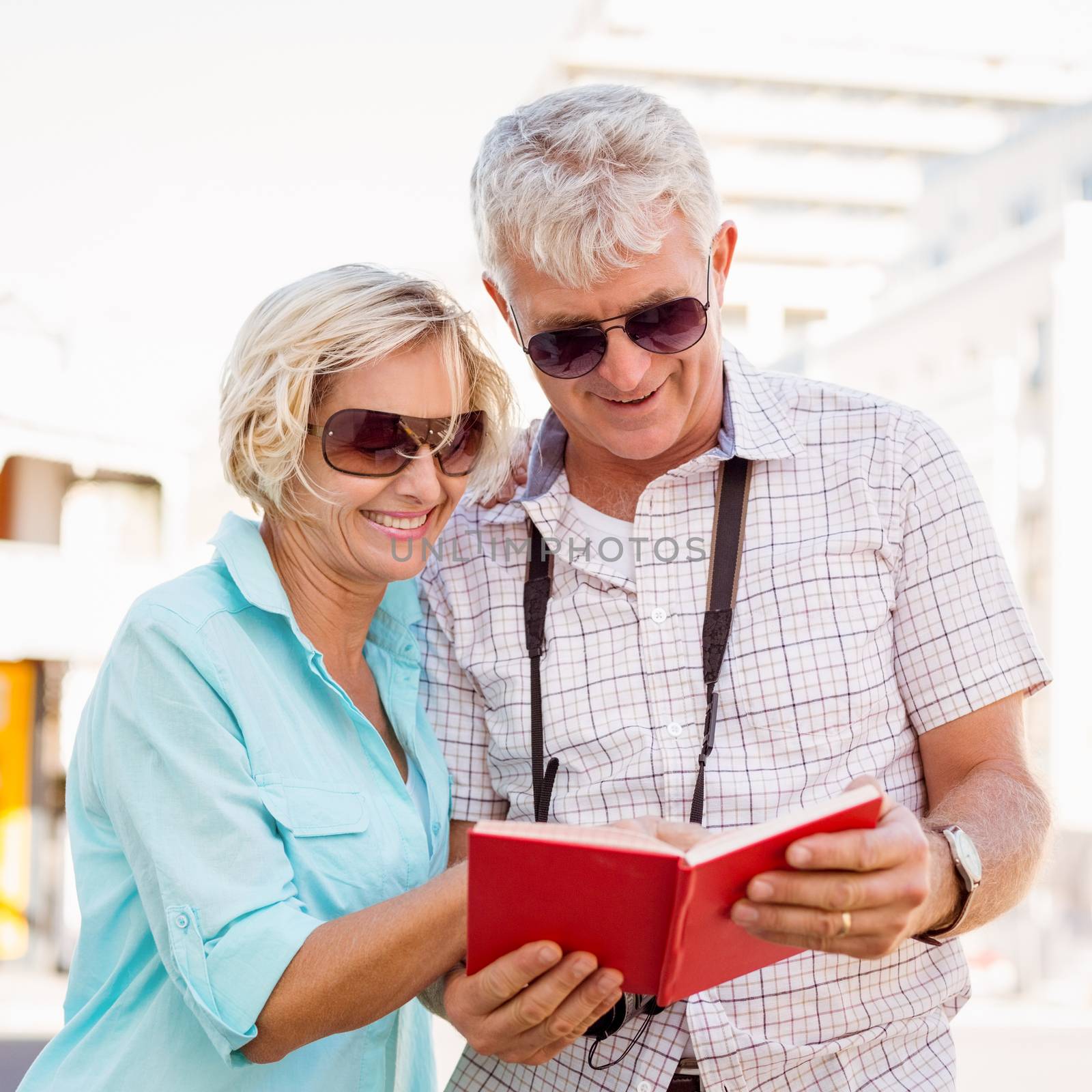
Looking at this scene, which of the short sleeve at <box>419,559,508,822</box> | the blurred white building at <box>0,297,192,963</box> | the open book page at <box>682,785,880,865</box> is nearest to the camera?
the open book page at <box>682,785,880,865</box>

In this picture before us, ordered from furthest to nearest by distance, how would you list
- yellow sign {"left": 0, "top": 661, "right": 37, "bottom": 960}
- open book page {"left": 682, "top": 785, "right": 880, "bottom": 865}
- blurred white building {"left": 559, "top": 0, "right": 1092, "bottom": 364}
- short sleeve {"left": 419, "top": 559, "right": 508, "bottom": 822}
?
blurred white building {"left": 559, "top": 0, "right": 1092, "bottom": 364} → yellow sign {"left": 0, "top": 661, "right": 37, "bottom": 960} → short sleeve {"left": 419, "top": 559, "right": 508, "bottom": 822} → open book page {"left": 682, "top": 785, "right": 880, "bottom": 865}

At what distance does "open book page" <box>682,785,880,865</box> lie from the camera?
1.50 meters

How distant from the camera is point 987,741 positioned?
227 centimetres

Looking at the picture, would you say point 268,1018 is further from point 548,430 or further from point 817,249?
point 817,249

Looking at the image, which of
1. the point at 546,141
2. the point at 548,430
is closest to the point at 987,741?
the point at 548,430

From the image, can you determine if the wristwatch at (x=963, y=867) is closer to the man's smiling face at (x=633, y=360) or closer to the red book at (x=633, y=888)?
the red book at (x=633, y=888)

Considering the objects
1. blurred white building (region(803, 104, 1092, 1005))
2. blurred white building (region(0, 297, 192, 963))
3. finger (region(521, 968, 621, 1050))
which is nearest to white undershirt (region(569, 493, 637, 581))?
finger (region(521, 968, 621, 1050))

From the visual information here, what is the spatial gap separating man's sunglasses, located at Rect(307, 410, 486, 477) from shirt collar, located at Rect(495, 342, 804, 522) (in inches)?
11.4

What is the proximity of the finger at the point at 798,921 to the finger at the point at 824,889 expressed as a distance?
1 cm

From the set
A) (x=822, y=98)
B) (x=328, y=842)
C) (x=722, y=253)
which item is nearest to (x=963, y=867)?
(x=328, y=842)

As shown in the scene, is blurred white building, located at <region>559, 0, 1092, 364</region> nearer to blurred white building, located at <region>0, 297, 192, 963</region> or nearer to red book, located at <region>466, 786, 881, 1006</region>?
blurred white building, located at <region>0, 297, 192, 963</region>

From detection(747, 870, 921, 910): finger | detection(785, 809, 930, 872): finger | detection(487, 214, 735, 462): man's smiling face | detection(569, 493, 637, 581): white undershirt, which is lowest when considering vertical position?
detection(747, 870, 921, 910): finger

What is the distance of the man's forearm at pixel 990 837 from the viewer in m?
1.96

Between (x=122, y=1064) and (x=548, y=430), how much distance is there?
1.54 metres
